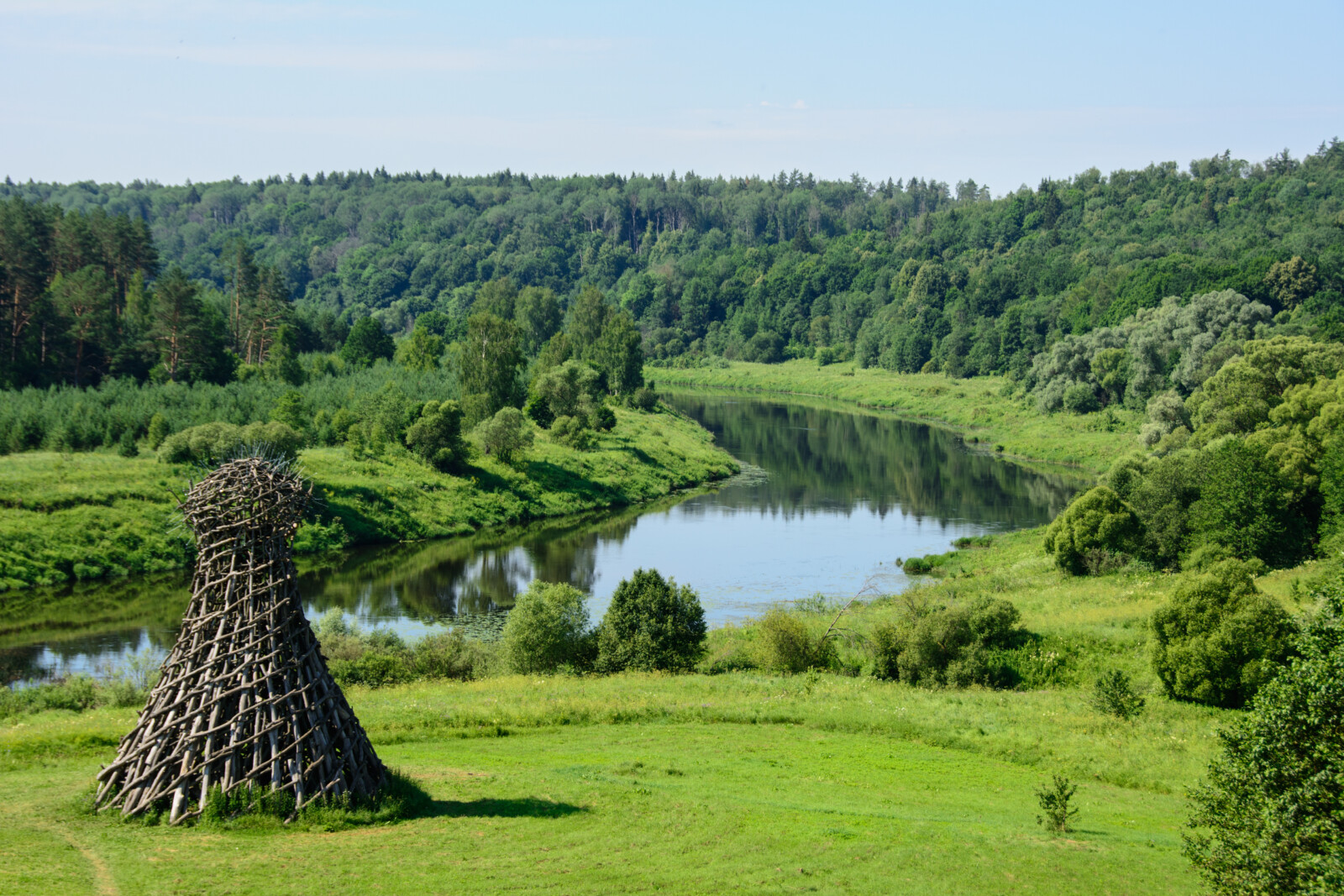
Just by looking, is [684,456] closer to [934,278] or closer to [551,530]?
[551,530]

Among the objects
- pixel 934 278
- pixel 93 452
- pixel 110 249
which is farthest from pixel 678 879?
pixel 934 278

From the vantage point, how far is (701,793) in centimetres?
2086

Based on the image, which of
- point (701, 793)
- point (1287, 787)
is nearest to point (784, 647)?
point (701, 793)

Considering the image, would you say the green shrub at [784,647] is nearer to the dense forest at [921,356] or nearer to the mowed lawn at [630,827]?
the mowed lawn at [630,827]

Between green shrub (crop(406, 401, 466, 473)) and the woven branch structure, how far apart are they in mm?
50309

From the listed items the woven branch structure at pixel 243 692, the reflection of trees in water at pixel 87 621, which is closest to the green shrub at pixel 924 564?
the reflection of trees in water at pixel 87 621

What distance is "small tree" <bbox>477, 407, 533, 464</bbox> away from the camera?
235ft

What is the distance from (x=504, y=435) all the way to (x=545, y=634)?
125ft

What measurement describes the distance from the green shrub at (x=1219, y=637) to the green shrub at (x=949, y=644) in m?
5.12

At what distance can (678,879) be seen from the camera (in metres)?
15.8

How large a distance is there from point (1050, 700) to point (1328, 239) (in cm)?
12689

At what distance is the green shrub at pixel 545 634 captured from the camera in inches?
1372

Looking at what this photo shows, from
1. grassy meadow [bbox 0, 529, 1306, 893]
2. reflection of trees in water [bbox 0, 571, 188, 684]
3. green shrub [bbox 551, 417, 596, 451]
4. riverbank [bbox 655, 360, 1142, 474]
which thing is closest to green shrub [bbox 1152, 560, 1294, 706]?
grassy meadow [bbox 0, 529, 1306, 893]

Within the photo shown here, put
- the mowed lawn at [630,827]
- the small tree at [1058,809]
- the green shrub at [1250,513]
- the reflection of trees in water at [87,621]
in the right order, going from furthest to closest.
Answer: the green shrub at [1250,513]
the reflection of trees in water at [87,621]
the small tree at [1058,809]
the mowed lawn at [630,827]
